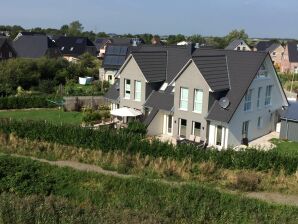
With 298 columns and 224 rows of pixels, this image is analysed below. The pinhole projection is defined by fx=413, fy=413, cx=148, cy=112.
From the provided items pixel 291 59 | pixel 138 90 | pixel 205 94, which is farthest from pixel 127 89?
pixel 291 59

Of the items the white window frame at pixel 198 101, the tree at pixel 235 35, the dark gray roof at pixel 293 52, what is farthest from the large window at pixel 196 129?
the tree at pixel 235 35

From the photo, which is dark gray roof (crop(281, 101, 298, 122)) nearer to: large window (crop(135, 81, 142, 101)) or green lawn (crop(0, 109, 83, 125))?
large window (crop(135, 81, 142, 101))

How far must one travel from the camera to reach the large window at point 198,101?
1107 inches

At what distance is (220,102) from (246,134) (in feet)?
12.0

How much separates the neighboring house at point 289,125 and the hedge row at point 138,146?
843cm

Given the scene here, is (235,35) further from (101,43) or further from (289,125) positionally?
(289,125)

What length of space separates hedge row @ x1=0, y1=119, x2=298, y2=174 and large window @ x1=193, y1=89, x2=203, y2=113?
257 inches

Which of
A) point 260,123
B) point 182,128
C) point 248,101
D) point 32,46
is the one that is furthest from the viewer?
point 32,46

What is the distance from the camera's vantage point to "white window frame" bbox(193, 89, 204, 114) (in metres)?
28.1

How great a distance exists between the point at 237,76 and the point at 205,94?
9.60 ft

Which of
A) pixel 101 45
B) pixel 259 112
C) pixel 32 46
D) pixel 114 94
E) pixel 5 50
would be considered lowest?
pixel 259 112

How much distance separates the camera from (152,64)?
3231 cm

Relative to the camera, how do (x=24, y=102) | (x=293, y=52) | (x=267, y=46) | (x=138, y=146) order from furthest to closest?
1. (x=267, y=46)
2. (x=293, y=52)
3. (x=24, y=102)
4. (x=138, y=146)

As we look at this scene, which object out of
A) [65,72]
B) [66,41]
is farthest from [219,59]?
[66,41]
